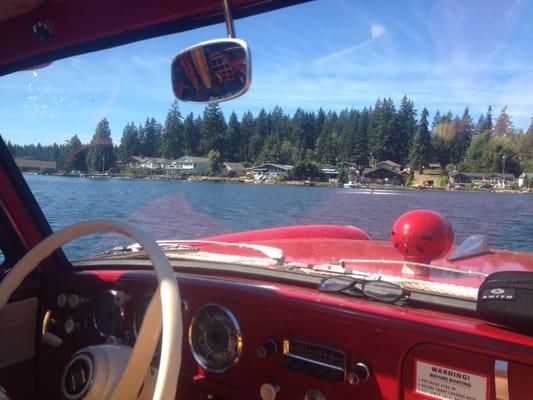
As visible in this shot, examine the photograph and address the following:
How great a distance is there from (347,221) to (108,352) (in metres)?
1.29

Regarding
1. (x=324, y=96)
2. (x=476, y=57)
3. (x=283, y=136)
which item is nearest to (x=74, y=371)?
(x=283, y=136)

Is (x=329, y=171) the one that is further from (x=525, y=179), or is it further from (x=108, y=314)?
(x=108, y=314)

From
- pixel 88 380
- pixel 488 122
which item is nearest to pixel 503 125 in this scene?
pixel 488 122

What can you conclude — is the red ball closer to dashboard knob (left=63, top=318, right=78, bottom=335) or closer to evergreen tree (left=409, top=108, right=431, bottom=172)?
evergreen tree (left=409, top=108, right=431, bottom=172)

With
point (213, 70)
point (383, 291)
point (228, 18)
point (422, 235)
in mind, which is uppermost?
point (228, 18)

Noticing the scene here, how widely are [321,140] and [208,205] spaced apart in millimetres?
734

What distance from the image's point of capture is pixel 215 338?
2.08 m

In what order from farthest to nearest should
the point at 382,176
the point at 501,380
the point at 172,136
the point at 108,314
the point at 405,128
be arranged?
the point at 172,136 < the point at 108,314 < the point at 382,176 < the point at 405,128 < the point at 501,380

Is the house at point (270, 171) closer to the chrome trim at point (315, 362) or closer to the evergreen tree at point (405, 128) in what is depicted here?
the evergreen tree at point (405, 128)

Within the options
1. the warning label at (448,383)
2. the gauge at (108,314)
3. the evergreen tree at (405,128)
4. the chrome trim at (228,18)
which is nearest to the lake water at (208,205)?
the evergreen tree at (405,128)

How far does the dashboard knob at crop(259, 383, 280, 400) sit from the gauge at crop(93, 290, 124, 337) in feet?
2.46

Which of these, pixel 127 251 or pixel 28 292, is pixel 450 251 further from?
pixel 28 292

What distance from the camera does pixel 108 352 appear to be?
1.62 m

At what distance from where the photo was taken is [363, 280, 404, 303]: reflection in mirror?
1699 millimetres
